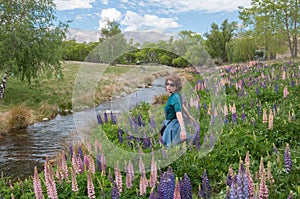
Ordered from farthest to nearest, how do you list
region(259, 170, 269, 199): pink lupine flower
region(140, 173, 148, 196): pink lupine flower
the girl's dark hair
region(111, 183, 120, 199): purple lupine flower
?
the girl's dark hair → region(140, 173, 148, 196): pink lupine flower → region(111, 183, 120, 199): purple lupine flower → region(259, 170, 269, 199): pink lupine flower

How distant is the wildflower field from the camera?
4.32 meters

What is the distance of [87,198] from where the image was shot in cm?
514

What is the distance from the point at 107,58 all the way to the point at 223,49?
5766 centimetres

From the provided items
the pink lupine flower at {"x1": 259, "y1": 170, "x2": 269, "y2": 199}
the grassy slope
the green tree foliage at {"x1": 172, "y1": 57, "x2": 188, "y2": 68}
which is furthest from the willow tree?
the pink lupine flower at {"x1": 259, "y1": 170, "x2": 269, "y2": 199}

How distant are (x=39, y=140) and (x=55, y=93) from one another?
1165cm

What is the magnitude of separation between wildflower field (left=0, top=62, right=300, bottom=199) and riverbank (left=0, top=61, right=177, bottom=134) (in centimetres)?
110

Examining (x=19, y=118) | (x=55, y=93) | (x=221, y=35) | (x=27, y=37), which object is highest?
(x=221, y=35)

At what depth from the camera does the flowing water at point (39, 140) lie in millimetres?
10203

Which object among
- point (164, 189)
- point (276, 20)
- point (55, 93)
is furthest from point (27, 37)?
point (276, 20)

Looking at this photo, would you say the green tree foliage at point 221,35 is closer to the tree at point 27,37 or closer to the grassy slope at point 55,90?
the grassy slope at point 55,90

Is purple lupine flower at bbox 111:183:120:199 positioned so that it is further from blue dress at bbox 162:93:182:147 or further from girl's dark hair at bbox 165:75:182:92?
girl's dark hair at bbox 165:75:182:92

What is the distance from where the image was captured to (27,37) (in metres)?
20.6

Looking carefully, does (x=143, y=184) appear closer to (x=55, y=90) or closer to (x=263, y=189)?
(x=263, y=189)

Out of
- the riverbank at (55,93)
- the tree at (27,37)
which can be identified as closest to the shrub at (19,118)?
the riverbank at (55,93)
